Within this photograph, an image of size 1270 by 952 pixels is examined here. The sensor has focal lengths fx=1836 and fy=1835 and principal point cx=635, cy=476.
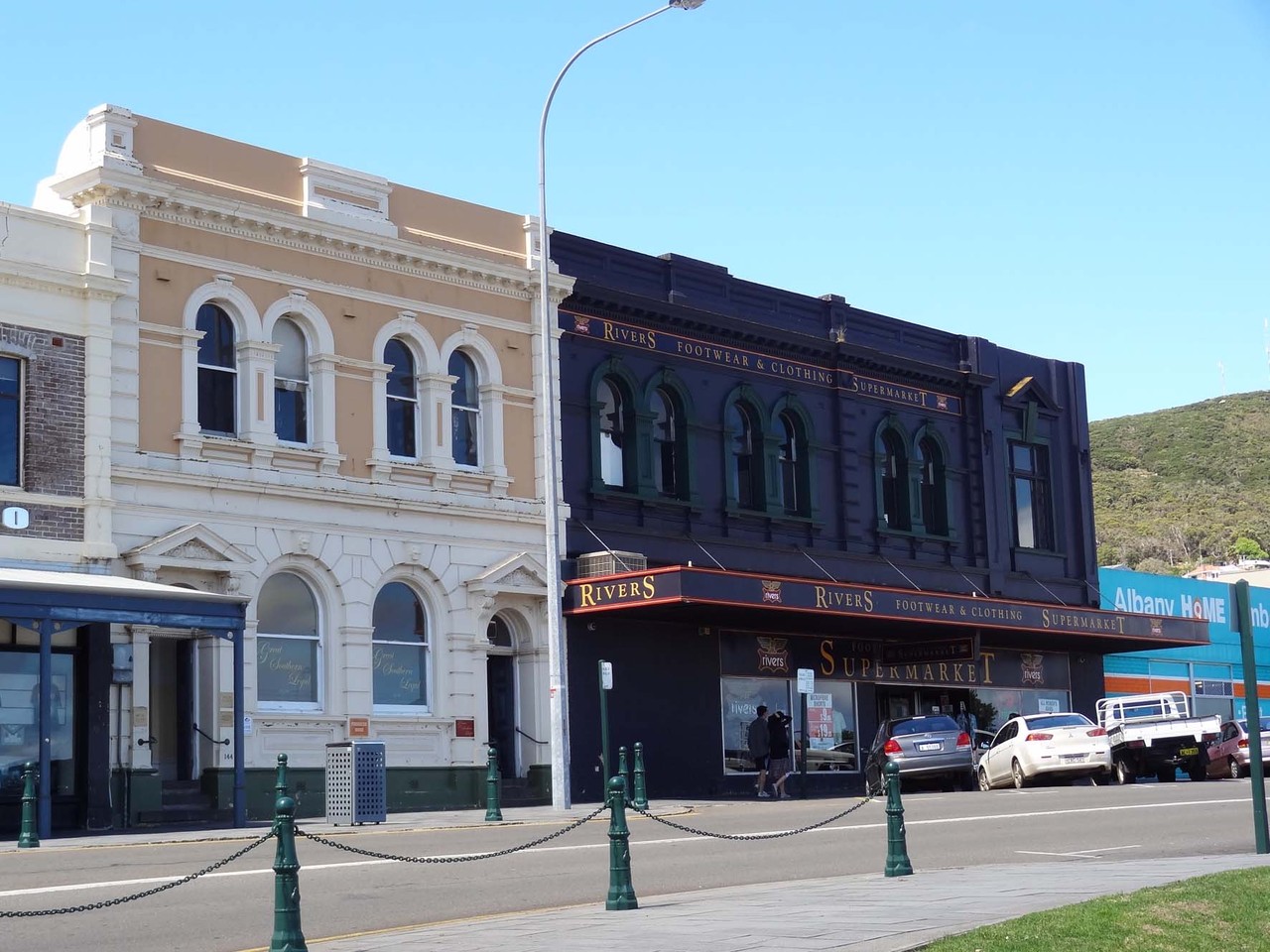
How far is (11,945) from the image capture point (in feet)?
39.8

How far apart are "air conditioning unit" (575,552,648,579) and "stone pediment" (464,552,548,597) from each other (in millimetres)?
836

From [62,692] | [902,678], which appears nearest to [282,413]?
[62,692]

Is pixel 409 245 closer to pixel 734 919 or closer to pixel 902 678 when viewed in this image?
pixel 902 678

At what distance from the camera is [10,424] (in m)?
24.8

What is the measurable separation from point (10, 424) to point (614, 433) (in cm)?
1173

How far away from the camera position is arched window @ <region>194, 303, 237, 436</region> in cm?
2730

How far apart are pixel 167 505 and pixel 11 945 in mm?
14429

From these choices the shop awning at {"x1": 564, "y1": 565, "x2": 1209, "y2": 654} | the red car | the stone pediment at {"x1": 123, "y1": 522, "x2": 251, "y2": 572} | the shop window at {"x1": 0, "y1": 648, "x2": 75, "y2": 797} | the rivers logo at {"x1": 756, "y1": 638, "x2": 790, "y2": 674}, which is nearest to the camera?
the shop window at {"x1": 0, "y1": 648, "x2": 75, "y2": 797}

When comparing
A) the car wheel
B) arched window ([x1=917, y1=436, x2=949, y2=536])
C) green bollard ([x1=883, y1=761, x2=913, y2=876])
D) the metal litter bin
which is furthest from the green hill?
green bollard ([x1=883, y1=761, x2=913, y2=876])

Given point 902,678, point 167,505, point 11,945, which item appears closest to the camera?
point 11,945

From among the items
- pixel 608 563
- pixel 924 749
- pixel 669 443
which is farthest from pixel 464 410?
pixel 924 749

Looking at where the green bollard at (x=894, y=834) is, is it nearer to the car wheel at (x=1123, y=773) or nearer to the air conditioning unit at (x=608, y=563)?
the air conditioning unit at (x=608, y=563)

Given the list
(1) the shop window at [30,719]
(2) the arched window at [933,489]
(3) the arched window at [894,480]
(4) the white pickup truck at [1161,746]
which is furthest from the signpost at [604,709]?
(2) the arched window at [933,489]

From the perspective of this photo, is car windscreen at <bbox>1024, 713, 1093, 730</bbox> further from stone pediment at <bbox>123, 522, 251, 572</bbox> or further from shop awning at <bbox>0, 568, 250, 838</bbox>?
shop awning at <bbox>0, 568, 250, 838</bbox>
